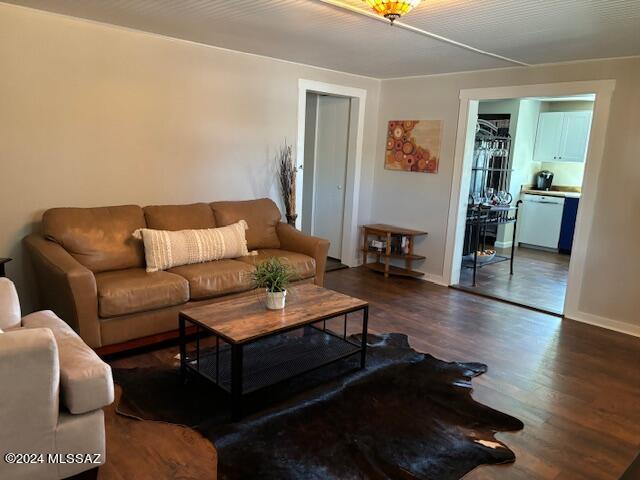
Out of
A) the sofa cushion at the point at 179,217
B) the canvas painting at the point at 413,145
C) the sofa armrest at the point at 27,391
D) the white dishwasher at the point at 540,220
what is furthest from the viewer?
the white dishwasher at the point at 540,220

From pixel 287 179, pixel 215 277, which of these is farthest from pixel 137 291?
pixel 287 179

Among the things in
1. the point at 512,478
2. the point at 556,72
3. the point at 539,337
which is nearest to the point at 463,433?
the point at 512,478

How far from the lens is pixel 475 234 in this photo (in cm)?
552

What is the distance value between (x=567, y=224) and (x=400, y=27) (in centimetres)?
511

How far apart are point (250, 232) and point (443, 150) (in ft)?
7.60

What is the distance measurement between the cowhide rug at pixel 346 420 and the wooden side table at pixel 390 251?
2.28 metres

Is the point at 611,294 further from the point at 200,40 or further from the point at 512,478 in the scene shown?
the point at 200,40

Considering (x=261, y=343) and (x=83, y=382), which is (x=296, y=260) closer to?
(x=261, y=343)

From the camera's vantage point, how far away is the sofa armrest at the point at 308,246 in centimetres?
413

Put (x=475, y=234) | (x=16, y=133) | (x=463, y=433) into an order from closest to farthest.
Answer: (x=463, y=433)
(x=16, y=133)
(x=475, y=234)

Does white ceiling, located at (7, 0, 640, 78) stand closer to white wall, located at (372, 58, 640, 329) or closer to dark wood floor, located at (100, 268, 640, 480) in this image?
white wall, located at (372, 58, 640, 329)

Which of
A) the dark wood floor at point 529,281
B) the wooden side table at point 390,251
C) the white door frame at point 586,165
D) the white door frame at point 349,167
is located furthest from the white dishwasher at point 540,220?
the white door frame at point 349,167

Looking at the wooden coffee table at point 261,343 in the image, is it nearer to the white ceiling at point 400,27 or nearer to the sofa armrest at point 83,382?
the sofa armrest at point 83,382

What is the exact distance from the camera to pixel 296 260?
3982 millimetres
